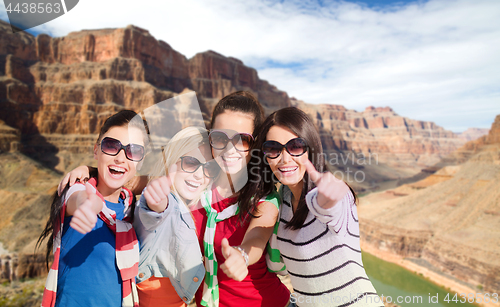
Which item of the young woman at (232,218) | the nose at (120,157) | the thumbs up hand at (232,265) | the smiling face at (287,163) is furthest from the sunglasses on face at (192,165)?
the thumbs up hand at (232,265)

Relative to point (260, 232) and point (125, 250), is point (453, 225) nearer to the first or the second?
point (260, 232)

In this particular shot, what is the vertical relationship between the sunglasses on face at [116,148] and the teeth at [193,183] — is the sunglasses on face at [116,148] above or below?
above

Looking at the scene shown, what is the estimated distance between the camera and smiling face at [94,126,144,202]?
6.86ft

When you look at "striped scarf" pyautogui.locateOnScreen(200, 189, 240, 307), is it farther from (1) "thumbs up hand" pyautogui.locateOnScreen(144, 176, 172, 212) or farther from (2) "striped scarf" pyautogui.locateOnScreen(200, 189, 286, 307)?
(1) "thumbs up hand" pyautogui.locateOnScreen(144, 176, 172, 212)

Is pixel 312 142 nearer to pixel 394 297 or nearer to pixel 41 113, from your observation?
pixel 394 297

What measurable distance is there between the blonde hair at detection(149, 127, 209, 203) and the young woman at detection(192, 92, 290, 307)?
126 millimetres

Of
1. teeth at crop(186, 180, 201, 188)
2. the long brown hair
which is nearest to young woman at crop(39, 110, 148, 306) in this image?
teeth at crop(186, 180, 201, 188)

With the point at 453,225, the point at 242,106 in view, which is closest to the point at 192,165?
the point at 242,106

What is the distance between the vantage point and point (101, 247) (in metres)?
1.98

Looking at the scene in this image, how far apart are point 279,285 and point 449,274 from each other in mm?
21556

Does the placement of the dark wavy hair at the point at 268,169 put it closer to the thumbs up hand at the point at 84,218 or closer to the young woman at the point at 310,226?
the young woman at the point at 310,226

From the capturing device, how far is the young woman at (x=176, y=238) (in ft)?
6.70

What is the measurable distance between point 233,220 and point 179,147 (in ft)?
2.58

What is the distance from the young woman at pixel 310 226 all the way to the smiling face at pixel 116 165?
100cm
